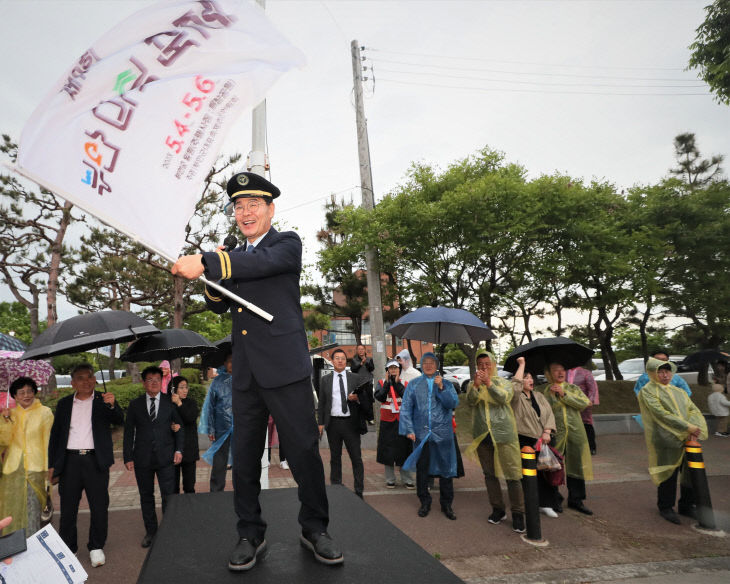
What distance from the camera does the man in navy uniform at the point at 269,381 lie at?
2434 millimetres

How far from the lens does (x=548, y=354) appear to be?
7230 millimetres

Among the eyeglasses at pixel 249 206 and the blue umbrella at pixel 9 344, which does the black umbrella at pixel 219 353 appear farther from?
the eyeglasses at pixel 249 206

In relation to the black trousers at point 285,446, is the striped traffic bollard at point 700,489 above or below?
below

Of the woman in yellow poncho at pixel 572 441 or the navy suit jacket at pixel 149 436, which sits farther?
the woman in yellow poncho at pixel 572 441

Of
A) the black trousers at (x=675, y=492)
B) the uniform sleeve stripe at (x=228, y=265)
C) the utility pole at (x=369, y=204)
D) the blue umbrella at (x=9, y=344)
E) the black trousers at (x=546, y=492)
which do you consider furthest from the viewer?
the utility pole at (x=369, y=204)

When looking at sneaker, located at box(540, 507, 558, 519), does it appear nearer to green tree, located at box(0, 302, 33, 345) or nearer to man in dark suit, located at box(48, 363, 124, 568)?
man in dark suit, located at box(48, 363, 124, 568)

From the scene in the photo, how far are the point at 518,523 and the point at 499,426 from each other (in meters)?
1.10

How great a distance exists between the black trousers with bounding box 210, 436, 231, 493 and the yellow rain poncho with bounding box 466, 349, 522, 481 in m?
3.05

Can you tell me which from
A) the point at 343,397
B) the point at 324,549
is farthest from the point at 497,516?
the point at 324,549

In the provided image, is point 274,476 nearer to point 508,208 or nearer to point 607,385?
point 508,208

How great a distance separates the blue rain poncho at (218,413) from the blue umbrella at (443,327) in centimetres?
287

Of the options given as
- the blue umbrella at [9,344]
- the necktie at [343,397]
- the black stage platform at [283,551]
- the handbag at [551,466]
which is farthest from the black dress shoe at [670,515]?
the blue umbrella at [9,344]

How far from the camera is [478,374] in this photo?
20.4 feet

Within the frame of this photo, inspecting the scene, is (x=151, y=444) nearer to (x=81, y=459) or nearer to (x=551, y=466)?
(x=81, y=459)
